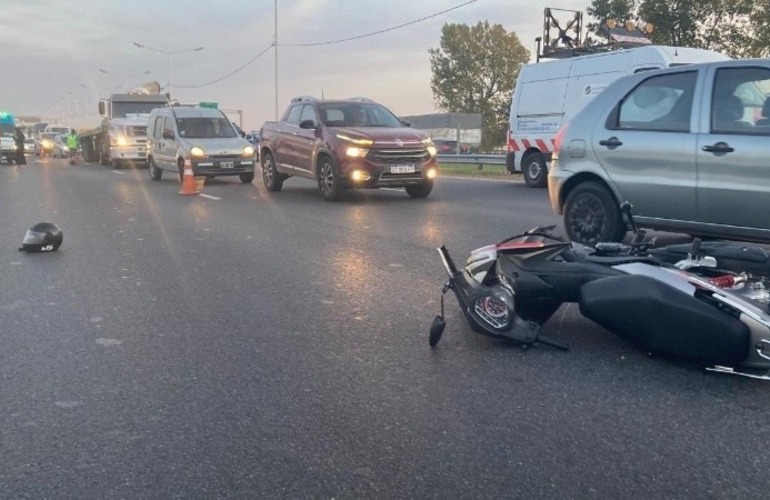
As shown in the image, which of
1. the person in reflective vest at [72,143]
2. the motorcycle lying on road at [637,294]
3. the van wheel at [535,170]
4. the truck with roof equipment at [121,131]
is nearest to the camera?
the motorcycle lying on road at [637,294]

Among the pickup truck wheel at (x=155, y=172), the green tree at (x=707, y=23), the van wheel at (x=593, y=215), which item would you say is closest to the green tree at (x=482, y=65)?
the green tree at (x=707, y=23)

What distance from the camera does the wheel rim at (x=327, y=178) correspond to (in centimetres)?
1297

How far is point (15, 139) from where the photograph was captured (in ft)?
109

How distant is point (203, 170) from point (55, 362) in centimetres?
1370

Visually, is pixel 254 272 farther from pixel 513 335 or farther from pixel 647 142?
pixel 647 142

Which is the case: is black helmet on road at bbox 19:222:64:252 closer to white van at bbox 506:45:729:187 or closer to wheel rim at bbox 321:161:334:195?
wheel rim at bbox 321:161:334:195

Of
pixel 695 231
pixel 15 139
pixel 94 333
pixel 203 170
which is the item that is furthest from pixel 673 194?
pixel 15 139

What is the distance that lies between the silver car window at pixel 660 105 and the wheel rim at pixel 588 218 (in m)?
0.75

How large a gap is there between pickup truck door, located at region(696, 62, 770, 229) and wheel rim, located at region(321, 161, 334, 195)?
7.59 meters

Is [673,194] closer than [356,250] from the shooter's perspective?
Yes

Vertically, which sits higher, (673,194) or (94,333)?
(673,194)

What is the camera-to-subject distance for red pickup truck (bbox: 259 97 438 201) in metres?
12.6

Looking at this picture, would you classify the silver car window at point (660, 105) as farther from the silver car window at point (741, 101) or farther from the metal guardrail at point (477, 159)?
the metal guardrail at point (477, 159)

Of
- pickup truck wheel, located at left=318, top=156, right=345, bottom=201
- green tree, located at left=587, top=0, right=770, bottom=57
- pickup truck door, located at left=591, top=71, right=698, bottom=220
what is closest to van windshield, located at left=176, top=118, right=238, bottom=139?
pickup truck wheel, located at left=318, top=156, right=345, bottom=201
